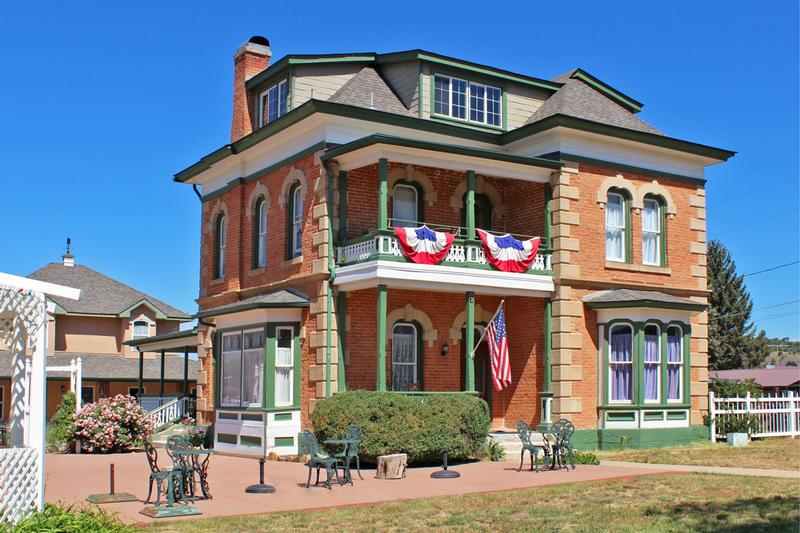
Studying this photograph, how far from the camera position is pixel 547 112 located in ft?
92.2

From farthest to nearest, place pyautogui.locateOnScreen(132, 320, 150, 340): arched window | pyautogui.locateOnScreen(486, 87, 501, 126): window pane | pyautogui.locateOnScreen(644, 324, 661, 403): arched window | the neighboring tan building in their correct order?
1. pyautogui.locateOnScreen(132, 320, 150, 340): arched window
2. the neighboring tan building
3. pyautogui.locateOnScreen(486, 87, 501, 126): window pane
4. pyautogui.locateOnScreen(644, 324, 661, 403): arched window

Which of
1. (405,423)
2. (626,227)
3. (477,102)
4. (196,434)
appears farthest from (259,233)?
(626,227)

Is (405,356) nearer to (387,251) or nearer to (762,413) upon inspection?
(387,251)

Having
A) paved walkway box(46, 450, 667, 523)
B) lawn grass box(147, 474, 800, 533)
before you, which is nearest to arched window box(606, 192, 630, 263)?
paved walkway box(46, 450, 667, 523)

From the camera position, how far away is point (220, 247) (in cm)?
3144

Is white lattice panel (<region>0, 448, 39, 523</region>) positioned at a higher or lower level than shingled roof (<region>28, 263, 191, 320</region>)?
lower

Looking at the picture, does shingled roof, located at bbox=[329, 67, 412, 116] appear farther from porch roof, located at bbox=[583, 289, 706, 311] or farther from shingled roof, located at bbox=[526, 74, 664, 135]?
porch roof, located at bbox=[583, 289, 706, 311]

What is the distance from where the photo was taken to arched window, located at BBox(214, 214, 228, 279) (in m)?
31.1

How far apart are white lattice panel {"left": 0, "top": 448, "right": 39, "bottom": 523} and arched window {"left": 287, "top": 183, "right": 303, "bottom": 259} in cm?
1488

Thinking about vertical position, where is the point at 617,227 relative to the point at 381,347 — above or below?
above

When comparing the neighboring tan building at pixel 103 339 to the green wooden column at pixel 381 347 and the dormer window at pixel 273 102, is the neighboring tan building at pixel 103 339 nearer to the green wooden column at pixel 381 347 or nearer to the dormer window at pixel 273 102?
the dormer window at pixel 273 102

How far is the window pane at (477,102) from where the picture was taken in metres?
27.8

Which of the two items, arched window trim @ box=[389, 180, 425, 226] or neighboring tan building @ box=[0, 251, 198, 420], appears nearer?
arched window trim @ box=[389, 180, 425, 226]

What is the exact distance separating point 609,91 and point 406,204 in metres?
8.79
